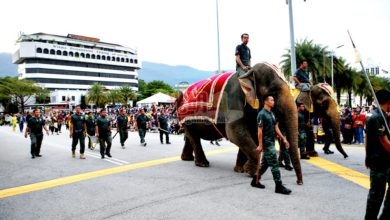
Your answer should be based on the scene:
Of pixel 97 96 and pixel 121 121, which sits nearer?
pixel 121 121

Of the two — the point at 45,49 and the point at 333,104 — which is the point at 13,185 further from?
the point at 45,49

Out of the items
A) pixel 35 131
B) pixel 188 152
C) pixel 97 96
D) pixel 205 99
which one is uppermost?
pixel 97 96

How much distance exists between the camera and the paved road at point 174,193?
4.98 m

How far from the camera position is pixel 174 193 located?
6164mm

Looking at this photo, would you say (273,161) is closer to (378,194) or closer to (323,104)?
(378,194)

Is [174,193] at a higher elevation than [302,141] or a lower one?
lower

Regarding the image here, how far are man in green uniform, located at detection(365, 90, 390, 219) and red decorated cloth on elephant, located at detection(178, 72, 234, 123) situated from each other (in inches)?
168

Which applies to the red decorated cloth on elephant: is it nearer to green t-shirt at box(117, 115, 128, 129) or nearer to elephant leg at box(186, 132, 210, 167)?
elephant leg at box(186, 132, 210, 167)

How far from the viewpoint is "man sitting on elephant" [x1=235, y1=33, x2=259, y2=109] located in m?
6.84

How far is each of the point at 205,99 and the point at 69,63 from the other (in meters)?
92.6

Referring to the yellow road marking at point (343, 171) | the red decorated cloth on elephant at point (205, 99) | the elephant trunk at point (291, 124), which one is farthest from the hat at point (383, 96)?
the red decorated cloth on elephant at point (205, 99)

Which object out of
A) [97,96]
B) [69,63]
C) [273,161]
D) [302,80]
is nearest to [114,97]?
[97,96]

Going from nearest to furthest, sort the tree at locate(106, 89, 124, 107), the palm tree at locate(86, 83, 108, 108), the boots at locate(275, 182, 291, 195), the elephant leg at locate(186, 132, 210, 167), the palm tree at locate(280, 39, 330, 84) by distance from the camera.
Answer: the boots at locate(275, 182, 291, 195), the elephant leg at locate(186, 132, 210, 167), the palm tree at locate(280, 39, 330, 84), the palm tree at locate(86, 83, 108, 108), the tree at locate(106, 89, 124, 107)

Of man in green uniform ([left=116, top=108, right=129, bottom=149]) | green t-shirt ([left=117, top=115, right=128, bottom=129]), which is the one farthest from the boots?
green t-shirt ([left=117, top=115, right=128, bottom=129])
